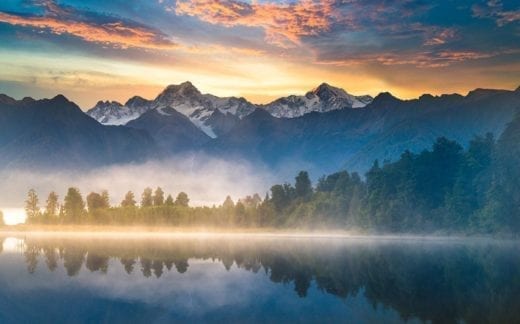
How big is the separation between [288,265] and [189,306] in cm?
4104

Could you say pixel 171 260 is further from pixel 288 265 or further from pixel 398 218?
pixel 398 218

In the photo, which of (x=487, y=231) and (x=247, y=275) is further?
(x=487, y=231)

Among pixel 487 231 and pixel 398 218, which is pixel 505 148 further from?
pixel 398 218

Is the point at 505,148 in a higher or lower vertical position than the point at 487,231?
higher

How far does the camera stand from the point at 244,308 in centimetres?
5309

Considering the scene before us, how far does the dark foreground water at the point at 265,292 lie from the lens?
160ft

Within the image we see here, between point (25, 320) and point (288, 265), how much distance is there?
51423 millimetres

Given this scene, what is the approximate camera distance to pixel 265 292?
6272 centimetres

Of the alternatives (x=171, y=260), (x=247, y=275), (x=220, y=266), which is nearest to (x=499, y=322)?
(x=247, y=275)

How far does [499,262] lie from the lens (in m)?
90.0

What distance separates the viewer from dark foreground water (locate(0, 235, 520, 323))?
160ft

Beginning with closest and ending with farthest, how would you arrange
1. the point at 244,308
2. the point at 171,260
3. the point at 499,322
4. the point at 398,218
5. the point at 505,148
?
the point at 499,322 < the point at 244,308 < the point at 171,260 < the point at 505,148 < the point at 398,218

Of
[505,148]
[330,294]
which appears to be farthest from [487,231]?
[330,294]

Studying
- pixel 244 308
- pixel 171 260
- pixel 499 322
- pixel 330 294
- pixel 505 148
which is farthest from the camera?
pixel 505 148
